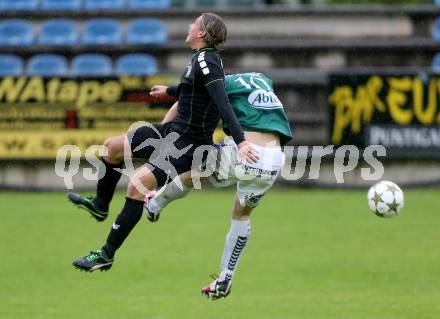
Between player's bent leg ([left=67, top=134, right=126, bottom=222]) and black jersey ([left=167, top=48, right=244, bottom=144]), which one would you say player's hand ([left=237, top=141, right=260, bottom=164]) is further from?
player's bent leg ([left=67, top=134, right=126, bottom=222])

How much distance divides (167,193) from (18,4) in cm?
1610

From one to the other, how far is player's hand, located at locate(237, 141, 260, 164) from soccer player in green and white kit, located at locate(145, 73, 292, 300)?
38 cm

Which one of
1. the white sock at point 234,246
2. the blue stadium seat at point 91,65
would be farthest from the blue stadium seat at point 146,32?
the white sock at point 234,246

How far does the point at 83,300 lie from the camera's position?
1012 centimetres

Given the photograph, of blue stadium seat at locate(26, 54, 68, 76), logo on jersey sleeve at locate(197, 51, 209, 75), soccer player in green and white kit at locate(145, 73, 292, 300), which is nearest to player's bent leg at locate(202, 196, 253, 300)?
soccer player in green and white kit at locate(145, 73, 292, 300)

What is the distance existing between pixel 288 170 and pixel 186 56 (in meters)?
3.67

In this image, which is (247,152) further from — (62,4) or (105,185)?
(62,4)

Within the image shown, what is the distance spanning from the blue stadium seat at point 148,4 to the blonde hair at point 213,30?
1513 centimetres

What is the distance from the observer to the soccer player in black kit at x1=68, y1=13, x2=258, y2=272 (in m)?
7.84

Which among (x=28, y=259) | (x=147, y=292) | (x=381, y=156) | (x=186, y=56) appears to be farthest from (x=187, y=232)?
(x=186, y=56)

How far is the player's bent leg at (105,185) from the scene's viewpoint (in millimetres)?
8289

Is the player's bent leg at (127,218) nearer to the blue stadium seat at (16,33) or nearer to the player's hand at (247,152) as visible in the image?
the player's hand at (247,152)

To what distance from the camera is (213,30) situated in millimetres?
7938

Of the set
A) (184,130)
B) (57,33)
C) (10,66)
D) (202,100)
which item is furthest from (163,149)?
(57,33)
